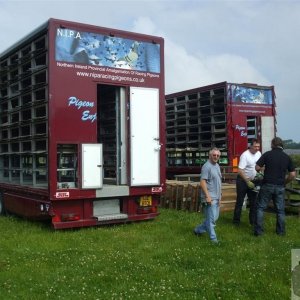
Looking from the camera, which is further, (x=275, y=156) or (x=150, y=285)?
(x=275, y=156)

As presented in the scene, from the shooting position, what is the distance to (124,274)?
597 cm

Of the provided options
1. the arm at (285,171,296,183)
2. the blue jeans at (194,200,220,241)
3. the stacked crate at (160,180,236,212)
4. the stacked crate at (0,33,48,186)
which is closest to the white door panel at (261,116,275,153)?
the stacked crate at (160,180,236,212)

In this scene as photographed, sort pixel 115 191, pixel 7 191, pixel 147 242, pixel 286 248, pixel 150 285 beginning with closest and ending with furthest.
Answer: pixel 150 285, pixel 286 248, pixel 147 242, pixel 115 191, pixel 7 191

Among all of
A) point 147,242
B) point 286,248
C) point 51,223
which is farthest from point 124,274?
point 51,223

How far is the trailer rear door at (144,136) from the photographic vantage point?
9.13m

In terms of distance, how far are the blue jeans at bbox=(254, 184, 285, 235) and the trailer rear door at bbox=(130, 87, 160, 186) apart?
208 cm

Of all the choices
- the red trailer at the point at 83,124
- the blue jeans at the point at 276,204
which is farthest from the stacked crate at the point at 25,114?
the blue jeans at the point at 276,204

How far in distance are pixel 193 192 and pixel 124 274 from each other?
529cm

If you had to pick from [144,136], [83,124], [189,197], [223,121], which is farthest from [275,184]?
[223,121]

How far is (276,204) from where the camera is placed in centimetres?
838

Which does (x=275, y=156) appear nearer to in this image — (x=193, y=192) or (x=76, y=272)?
(x=193, y=192)

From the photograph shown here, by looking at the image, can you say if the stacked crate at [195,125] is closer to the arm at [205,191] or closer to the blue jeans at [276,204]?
the blue jeans at [276,204]

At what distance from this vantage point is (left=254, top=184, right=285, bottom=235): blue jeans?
8.27 metres

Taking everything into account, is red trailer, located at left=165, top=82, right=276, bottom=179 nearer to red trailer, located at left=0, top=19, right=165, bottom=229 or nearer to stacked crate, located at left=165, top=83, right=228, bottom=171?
stacked crate, located at left=165, top=83, right=228, bottom=171
